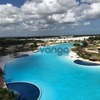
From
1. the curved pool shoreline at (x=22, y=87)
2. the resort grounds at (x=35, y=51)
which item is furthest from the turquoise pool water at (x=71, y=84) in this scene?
the resort grounds at (x=35, y=51)

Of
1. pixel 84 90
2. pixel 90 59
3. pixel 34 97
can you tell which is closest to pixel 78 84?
pixel 84 90

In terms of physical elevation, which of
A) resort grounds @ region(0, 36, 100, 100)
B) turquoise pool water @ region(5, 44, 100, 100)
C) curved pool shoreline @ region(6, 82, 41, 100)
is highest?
resort grounds @ region(0, 36, 100, 100)

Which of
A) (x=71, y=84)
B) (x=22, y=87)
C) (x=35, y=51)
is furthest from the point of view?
(x=35, y=51)

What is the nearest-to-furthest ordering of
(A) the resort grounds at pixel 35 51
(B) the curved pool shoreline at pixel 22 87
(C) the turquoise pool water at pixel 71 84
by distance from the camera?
(C) the turquoise pool water at pixel 71 84 < (B) the curved pool shoreline at pixel 22 87 < (A) the resort grounds at pixel 35 51

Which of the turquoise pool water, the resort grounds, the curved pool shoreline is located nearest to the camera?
the turquoise pool water

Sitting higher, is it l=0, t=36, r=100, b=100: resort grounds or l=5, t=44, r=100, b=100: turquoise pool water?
l=0, t=36, r=100, b=100: resort grounds

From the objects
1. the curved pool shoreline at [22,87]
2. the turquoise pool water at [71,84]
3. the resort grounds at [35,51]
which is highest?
the resort grounds at [35,51]

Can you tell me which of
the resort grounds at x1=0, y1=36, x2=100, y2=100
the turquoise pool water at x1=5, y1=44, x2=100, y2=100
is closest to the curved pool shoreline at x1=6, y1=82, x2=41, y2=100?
the turquoise pool water at x1=5, y1=44, x2=100, y2=100

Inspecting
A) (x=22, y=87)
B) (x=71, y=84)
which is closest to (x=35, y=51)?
(x=71, y=84)

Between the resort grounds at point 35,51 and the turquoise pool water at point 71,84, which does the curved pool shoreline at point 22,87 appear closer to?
the turquoise pool water at point 71,84

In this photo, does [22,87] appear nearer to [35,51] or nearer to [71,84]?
[71,84]

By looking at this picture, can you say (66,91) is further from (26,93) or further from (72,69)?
(72,69)

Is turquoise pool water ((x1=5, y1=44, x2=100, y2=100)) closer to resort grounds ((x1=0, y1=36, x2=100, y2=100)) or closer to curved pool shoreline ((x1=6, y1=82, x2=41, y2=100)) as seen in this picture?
curved pool shoreline ((x1=6, y1=82, x2=41, y2=100))
